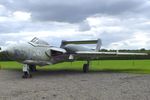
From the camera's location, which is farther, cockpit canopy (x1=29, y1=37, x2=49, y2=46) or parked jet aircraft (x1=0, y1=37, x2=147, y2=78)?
cockpit canopy (x1=29, y1=37, x2=49, y2=46)

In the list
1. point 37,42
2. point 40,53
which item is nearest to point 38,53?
point 40,53

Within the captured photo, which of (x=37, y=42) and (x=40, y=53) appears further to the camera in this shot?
(x=37, y=42)

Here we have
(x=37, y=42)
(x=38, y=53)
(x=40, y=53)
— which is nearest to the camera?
(x=38, y=53)

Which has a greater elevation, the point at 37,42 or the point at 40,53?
the point at 37,42

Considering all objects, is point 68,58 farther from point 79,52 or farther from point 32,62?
point 32,62

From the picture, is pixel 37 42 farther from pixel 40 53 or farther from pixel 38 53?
pixel 38 53

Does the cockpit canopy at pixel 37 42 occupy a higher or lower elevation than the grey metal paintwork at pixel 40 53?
higher

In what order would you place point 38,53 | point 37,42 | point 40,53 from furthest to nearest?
1. point 37,42
2. point 40,53
3. point 38,53

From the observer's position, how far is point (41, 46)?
2184 centimetres

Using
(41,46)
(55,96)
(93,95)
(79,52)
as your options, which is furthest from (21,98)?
(79,52)

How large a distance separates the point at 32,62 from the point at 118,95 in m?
10.2

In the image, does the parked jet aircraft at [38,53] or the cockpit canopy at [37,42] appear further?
the cockpit canopy at [37,42]

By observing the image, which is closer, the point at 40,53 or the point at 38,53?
the point at 38,53

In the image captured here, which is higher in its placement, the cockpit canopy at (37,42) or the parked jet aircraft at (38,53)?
the cockpit canopy at (37,42)
